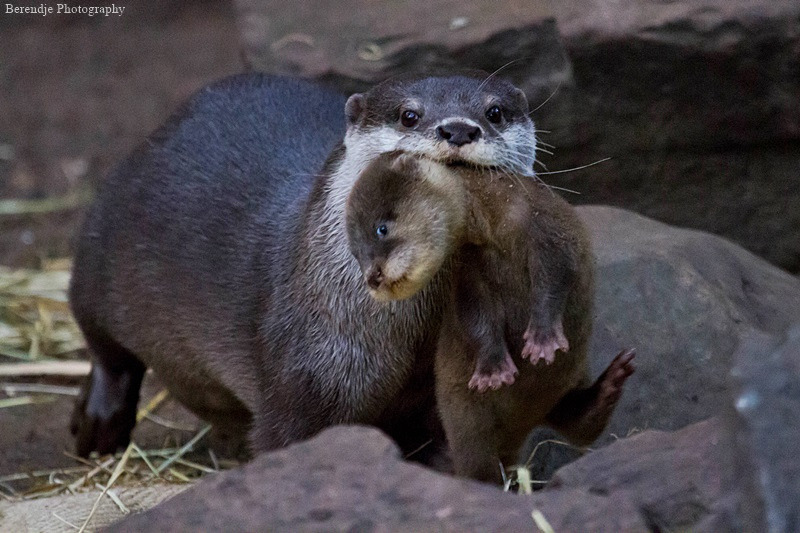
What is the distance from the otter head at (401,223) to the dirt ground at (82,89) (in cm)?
372

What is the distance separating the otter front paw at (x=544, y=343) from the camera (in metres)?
2.85

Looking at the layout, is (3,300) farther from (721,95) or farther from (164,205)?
(721,95)

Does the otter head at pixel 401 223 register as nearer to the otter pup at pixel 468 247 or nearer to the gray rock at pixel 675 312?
the otter pup at pixel 468 247

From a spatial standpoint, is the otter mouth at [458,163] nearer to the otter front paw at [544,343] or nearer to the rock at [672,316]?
the otter front paw at [544,343]

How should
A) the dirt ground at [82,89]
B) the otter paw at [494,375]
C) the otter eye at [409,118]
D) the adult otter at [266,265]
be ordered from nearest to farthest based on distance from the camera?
the otter paw at [494,375] → the otter eye at [409,118] → the adult otter at [266,265] → the dirt ground at [82,89]

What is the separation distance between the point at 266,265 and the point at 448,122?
1.03m

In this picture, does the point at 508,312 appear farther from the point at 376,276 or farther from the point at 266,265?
the point at 266,265

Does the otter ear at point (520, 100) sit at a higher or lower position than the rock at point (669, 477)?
higher

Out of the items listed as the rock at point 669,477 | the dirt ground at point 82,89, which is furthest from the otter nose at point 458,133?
the dirt ground at point 82,89

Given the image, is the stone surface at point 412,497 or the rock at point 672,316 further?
the rock at point 672,316

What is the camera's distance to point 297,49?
516 centimetres

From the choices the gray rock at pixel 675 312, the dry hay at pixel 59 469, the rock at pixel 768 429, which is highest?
the rock at pixel 768 429

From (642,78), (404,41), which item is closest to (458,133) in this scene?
(642,78)

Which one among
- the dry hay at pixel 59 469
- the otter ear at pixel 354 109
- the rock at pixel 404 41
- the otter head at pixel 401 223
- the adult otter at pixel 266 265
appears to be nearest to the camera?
the otter head at pixel 401 223
